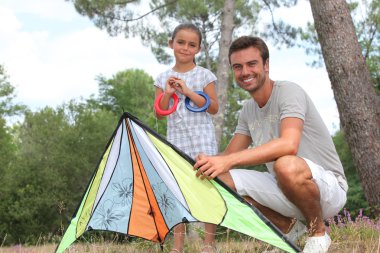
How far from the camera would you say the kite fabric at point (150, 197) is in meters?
3.20

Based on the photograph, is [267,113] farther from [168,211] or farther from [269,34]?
[269,34]

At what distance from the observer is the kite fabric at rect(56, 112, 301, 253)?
3201 millimetres

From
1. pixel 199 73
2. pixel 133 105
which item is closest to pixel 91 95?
pixel 133 105

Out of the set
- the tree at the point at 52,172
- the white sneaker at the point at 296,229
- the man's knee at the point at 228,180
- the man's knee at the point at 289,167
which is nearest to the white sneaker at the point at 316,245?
the white sneaker at the point at 296,229

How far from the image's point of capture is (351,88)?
6.72m

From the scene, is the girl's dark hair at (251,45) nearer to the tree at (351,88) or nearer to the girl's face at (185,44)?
the girl's face at (185,44)

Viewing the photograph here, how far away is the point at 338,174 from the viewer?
375 centimetres

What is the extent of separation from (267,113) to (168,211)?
0.94 metres

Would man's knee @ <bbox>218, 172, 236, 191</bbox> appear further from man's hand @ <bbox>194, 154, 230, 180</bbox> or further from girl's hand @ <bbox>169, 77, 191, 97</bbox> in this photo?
girl's hand @ <bbox>169, 77, 191, 97</bbox>

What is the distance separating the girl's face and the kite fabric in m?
0.85

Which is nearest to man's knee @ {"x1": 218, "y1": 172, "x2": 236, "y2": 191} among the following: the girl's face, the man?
the man

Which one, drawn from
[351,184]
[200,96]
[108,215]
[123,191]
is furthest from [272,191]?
[351,184]

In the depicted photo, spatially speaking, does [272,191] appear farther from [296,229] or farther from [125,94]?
[125,94]

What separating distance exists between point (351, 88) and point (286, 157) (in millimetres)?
3752
